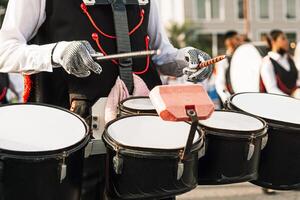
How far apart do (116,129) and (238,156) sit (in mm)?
399

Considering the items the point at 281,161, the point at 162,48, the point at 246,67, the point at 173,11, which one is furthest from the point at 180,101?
the point at 173,11

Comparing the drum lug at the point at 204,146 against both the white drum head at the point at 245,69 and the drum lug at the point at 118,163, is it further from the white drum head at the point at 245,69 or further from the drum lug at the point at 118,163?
the white drum head at the point at 245,69

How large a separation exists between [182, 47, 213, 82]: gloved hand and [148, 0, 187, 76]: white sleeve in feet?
0.40

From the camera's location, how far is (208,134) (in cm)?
178

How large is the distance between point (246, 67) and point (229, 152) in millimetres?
4581

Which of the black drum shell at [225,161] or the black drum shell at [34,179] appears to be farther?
the black drum shell at [225,161]

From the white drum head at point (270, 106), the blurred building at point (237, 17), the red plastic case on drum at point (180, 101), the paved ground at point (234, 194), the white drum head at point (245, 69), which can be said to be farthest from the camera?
the blurred building at point (237, 17)

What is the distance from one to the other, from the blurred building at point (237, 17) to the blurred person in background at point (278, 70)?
33.0 meters

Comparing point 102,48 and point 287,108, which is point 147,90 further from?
point 287,108

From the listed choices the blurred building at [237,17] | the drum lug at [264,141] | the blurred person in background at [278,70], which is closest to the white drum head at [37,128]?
the drum lug at [264,141]

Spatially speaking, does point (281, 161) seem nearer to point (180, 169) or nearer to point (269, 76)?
point (180, 169)

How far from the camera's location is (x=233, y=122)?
1880mm

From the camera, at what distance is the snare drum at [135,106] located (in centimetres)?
186

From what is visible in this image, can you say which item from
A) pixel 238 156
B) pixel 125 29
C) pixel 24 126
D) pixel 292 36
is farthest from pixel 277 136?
pixel 292 36
